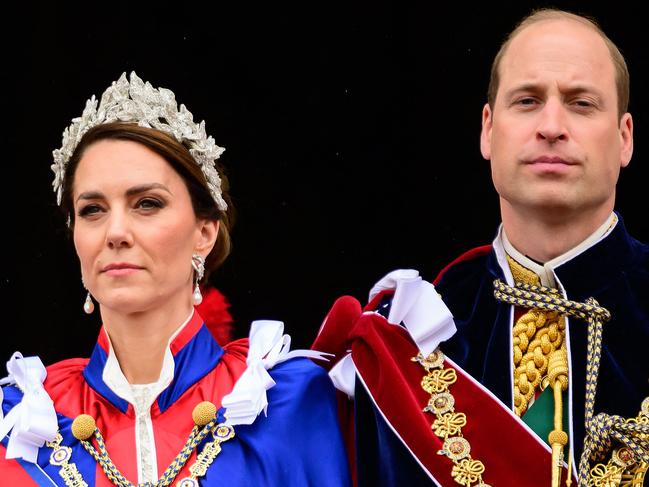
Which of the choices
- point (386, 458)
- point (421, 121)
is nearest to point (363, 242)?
point (421, 121)

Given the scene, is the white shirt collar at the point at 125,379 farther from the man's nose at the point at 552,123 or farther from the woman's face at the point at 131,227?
the man's nose at the point at 552,123

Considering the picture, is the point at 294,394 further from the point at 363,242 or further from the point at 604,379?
the point at 363,242

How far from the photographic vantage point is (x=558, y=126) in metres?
3.10

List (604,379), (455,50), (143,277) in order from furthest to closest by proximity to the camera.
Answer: (455,50), (143,277), (604,379)

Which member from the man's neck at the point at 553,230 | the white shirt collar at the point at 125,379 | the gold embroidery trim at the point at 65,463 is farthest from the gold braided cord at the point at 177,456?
the man's neck at the point at 553,230

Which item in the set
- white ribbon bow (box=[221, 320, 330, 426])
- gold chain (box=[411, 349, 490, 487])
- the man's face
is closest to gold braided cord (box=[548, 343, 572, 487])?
gold chain (box=[411, 349, 490, 487])

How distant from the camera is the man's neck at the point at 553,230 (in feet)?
10.3

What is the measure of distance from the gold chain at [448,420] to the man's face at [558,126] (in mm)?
379

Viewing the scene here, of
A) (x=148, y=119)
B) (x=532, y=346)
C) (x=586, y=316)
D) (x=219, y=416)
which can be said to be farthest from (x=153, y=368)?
(x=586, y=316)

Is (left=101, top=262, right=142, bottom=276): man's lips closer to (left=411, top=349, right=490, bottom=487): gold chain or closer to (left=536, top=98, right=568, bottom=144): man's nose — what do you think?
(left=411, top=349, right=490, bottom=487): gold chain

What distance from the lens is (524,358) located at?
3.17 metres

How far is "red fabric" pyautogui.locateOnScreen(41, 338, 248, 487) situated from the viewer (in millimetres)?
3256

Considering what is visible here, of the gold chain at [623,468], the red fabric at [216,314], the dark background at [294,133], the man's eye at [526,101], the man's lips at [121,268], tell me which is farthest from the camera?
the dark background at [294,133]

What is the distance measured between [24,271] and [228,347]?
3.66ft
